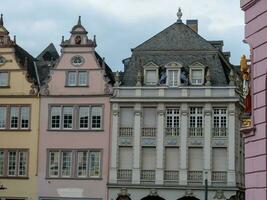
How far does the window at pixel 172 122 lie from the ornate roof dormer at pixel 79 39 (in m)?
7.66

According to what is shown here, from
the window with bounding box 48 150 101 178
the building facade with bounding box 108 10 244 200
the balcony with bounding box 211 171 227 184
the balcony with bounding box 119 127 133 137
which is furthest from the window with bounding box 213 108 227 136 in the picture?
the window with bounding box 48 150 101 178

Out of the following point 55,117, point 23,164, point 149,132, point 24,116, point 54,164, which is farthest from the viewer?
point 24,116

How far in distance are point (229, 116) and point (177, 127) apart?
3.67 metres

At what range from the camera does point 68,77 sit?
4847 cm

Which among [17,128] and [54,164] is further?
[17,128]

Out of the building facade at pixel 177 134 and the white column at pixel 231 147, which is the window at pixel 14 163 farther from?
the white column at pixel 231 147

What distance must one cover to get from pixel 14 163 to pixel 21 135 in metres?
2.07

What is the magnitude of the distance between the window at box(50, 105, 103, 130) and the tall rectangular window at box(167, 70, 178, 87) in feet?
17.2

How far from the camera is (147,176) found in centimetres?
4594

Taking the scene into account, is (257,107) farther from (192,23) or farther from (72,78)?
(192,23)

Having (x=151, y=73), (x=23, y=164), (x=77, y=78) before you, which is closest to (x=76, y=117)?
(x=77, y=78)

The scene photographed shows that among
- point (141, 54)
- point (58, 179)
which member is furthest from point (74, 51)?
point (58, 179)

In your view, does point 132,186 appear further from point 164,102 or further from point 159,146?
point 164,102

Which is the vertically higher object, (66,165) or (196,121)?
(196,121)
